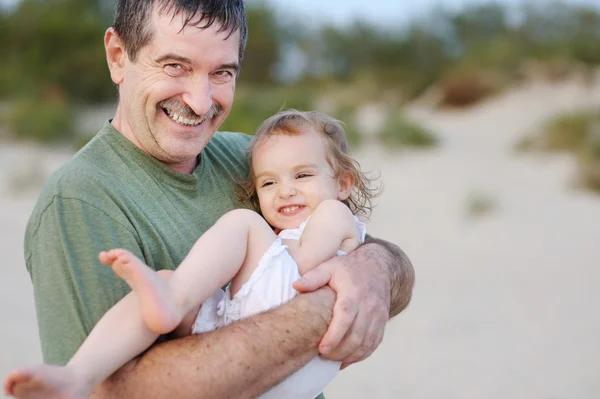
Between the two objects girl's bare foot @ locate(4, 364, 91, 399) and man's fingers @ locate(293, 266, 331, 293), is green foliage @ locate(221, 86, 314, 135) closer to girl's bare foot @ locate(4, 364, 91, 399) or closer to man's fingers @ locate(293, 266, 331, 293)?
man's fingers @ locate(293, 266, 331, 293)

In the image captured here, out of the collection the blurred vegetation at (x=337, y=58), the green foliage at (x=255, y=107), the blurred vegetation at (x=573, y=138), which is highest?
the blurred vegetation at (x=337, y=58)

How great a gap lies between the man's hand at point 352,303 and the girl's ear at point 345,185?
0.56m

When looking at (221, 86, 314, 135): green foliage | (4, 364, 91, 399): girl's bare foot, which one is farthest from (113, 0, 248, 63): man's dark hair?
(221, 86, 314, 135): green foliage

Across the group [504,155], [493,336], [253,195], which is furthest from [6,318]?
[504,155]

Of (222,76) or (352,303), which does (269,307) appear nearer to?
(352,303)

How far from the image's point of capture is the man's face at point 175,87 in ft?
8.41

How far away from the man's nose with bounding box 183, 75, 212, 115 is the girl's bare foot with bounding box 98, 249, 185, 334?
0.67 meters

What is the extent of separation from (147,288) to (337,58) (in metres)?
30.0

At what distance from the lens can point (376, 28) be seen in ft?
105

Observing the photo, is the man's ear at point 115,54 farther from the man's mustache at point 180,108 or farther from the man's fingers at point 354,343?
the man's fingers at point 354,343

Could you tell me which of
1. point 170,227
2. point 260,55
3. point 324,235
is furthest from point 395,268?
point 260,55

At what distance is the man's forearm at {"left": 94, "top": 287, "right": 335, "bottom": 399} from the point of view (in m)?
2.20

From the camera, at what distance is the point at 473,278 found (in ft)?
30.1

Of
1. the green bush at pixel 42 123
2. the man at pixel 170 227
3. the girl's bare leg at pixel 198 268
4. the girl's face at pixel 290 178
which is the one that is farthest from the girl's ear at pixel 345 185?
the green bush at pixel 42 123
